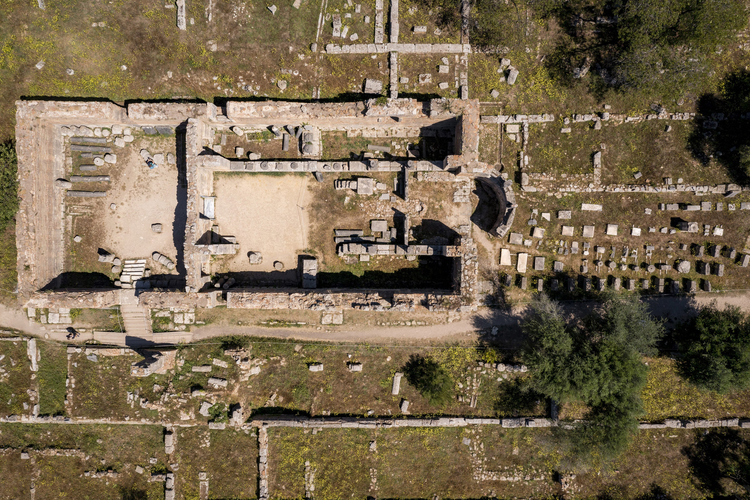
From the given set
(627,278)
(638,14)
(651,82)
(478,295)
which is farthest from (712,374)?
(638,14)

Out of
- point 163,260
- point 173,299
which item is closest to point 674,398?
point 173,299

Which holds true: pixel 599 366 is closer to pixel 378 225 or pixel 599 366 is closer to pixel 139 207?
pixel 378 225

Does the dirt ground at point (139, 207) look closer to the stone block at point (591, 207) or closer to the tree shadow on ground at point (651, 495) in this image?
the stone block at point (591, 207)

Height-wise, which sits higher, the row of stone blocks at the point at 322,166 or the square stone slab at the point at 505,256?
the row of stone blocks at the point at 322,166

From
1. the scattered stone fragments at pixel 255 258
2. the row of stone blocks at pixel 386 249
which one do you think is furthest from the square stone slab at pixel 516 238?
the scattered stone fragments at pixel 255 258

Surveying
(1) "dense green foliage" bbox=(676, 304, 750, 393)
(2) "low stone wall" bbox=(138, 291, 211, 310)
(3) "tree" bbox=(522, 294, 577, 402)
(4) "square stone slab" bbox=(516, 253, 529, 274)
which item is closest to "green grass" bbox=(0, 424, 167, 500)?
(2) "low stone wall" bbox=(138, 291, 211, 310)
